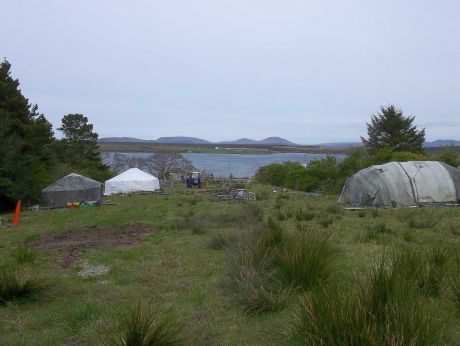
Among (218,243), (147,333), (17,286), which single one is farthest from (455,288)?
(218,243)

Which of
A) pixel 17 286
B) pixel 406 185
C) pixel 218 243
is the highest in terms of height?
pixel 17 286

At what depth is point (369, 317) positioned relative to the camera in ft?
13.0

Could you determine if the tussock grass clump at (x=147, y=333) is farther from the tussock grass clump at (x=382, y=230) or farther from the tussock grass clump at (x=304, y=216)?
the tussock grass clump at (x=304, y=216)

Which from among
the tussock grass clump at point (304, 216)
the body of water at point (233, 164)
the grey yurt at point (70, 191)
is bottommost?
the body of water at point (233, 164)

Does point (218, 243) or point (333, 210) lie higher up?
point (218, 243)

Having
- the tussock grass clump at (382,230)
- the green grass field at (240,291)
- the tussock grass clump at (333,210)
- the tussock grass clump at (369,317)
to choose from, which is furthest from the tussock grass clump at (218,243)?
the tussock grass clump at (333,210)

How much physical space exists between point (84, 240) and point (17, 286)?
22.8ft

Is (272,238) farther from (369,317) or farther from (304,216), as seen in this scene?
(304,216)

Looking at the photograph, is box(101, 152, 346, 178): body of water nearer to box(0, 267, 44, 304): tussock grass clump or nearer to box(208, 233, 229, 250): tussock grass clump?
box(208, 233, 229, 250): tussock grass clump

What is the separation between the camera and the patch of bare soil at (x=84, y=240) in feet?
37.4

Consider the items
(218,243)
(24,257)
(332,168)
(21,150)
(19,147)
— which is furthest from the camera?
(332,168)

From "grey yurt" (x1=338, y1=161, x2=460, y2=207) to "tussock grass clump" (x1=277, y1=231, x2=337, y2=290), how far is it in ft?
56.6

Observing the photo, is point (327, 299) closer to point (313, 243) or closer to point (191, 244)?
point (313, 243)

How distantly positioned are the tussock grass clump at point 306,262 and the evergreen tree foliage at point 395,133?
4880 centimetres
